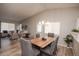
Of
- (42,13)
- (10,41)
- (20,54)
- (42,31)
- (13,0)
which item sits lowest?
(20,54)

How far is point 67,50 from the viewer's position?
2.61 m

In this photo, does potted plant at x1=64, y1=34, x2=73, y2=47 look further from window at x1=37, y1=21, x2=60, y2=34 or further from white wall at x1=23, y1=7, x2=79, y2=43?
window at x1=37, y1=21, x2=60, y2=34

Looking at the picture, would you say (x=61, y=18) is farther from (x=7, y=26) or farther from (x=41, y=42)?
(x=7, y=26)

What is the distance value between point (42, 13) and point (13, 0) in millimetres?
762

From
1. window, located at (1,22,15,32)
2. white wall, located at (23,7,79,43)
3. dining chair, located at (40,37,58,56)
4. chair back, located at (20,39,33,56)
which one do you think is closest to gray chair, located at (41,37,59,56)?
dining chair, located at (40,37,58,56)

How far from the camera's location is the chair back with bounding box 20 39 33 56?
8.37 feet

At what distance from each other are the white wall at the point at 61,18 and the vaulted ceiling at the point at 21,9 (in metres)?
0.13

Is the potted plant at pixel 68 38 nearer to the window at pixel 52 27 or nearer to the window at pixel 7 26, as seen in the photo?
the window at pixel 52 27

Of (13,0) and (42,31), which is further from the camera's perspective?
(42,31)

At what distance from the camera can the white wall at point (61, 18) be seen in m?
2.51

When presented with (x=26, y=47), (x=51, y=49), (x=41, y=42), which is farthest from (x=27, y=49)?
(x=51, y=49)

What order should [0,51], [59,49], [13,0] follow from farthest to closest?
[59,49] → [0,51] → [13,0]

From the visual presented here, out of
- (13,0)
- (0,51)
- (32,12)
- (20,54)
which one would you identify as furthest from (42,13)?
(0,51)

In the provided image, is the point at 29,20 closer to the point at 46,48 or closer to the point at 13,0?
the point at 13,0
